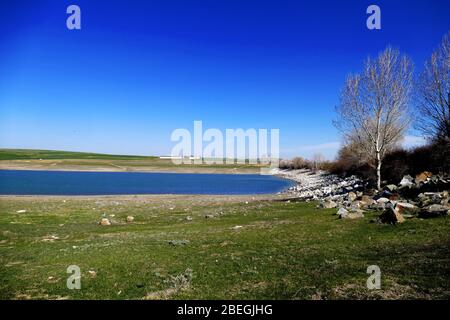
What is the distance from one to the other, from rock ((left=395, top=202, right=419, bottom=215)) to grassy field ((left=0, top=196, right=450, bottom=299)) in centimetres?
172

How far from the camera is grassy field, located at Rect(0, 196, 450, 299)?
1001cm

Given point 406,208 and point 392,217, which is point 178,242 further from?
point 406,208

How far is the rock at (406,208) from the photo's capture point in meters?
20.5

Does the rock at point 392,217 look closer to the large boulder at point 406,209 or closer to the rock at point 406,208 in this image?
the large boulder at point 406,209

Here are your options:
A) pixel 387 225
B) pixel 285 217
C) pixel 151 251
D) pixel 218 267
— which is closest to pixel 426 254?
pixel 387 225

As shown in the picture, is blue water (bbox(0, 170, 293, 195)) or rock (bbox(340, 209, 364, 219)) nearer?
rock (bbox(340, 209, 364, 219))

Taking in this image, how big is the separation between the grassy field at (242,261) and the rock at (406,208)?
5.63 ft

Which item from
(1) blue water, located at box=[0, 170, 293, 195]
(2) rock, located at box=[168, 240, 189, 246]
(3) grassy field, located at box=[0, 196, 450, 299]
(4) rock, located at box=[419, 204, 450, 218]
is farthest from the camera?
(1) blue water, located at box=[0, 170, 293, 195]

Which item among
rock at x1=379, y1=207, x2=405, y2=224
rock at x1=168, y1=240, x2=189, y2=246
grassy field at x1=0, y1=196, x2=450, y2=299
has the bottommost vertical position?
rock at x1=168, y1=240, x2=189, y2=246

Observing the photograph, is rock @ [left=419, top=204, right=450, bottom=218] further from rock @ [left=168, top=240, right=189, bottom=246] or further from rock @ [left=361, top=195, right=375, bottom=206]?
rock @ [left=168, top=240, right=189, bottom=246]

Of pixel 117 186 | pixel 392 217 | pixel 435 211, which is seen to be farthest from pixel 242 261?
pixel 117 186

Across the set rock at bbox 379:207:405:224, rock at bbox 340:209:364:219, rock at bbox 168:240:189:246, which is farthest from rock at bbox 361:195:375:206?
rock at bbox 168:240:189:246

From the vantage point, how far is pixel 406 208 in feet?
70.0

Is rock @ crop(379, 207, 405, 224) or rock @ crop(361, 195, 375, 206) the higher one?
rock @ crop(379, 207, 405, 224)
